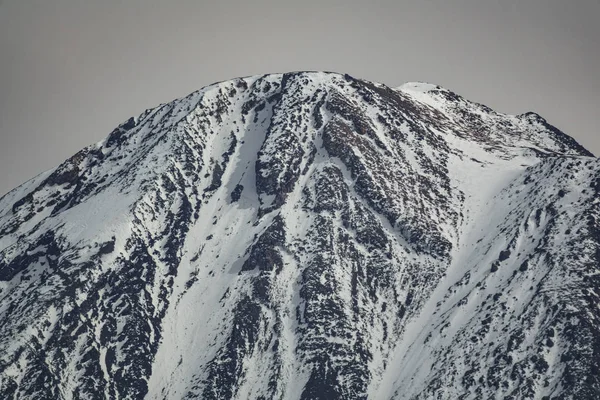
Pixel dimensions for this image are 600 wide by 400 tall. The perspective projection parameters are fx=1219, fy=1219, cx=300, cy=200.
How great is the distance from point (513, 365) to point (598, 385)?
14.3 m

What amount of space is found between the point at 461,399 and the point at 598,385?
22061 mm

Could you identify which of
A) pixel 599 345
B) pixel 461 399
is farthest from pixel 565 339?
pixel 461 399

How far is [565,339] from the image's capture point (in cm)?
19975

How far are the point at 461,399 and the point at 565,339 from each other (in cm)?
1971

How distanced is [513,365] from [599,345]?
14.2 meters

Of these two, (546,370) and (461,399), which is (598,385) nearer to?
A: (546,370)

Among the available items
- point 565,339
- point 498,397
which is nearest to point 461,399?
point 498,397

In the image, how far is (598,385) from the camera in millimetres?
192250

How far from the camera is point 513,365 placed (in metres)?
199

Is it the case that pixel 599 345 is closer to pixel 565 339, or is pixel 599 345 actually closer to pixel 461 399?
pixel 565 339

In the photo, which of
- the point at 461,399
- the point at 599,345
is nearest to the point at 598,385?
the point at 599,345

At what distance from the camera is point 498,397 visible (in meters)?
196

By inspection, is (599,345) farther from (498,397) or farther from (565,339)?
(498,397)

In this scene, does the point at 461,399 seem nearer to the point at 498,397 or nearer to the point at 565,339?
the point at 498,397
